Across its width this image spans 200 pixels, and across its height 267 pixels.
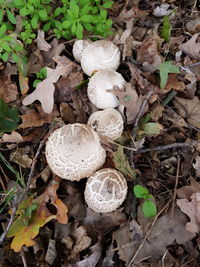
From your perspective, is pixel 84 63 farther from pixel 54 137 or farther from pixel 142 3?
pixel 142 3

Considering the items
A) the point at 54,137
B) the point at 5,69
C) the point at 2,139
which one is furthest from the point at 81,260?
the point at 5,69

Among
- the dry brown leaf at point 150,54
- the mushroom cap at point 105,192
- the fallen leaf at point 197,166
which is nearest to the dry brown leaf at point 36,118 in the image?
the mushroom cap at point 105,192

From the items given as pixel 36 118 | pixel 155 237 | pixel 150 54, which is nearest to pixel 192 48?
pixel 150 54

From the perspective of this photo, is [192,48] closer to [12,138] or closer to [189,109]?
[189,109]

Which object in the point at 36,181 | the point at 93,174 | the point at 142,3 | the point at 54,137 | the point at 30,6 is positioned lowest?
the point at 36,181

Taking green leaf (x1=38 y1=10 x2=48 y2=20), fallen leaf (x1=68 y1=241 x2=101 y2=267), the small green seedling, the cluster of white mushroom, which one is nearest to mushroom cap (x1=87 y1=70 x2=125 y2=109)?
the cluster of white mushroom

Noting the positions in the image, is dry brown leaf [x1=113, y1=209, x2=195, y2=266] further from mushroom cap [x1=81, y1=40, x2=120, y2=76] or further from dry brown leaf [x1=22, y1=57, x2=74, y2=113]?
mushroom cap [x1=81, y1=40, x2=120, y2=76]
